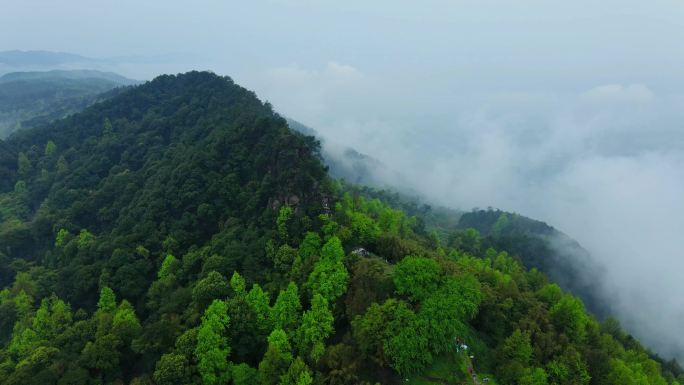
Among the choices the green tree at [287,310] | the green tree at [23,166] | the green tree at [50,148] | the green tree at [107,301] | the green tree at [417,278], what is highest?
the green tree at [417,278]

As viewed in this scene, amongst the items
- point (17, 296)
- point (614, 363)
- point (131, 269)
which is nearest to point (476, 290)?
point (614, 363)

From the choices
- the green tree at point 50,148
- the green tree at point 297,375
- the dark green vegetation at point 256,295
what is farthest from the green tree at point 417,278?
the green tree at point 50,148

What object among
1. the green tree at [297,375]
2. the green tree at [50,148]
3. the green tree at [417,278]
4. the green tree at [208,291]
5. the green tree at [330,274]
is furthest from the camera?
the green tree at [50,148]

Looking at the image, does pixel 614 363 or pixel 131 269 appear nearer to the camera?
pixel 614 363

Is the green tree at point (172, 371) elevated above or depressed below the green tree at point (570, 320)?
below

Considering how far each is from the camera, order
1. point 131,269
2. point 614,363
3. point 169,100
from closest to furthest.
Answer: point 614,363
point 131,269
point 169,100

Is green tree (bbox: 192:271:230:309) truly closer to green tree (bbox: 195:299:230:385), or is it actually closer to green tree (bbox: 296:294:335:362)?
green tree (bbox: 195:299:230:385)

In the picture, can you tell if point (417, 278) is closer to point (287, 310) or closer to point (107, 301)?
point (287, 310)

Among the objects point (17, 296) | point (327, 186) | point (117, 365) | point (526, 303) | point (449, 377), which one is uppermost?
point (327, 186)

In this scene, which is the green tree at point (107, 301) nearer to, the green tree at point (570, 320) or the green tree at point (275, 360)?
the green tree at point (275, 360)

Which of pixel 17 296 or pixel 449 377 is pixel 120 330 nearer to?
pixel 17 296
